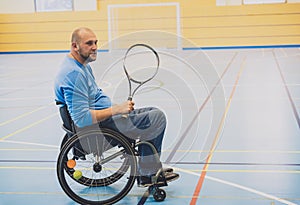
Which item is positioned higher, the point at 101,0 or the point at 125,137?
the point at 101,0

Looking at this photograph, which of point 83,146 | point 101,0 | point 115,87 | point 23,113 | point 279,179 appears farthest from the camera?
point 101,0

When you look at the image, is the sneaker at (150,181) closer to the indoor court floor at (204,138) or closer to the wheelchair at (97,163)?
the wheelchair at (97,163)

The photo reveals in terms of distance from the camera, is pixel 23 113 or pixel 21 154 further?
pixel 23 113

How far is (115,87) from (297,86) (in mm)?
3584

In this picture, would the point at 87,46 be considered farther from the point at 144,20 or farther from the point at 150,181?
the point at 144,20

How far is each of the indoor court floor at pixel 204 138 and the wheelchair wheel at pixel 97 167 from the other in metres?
0.17

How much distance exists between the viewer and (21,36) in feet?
66.4

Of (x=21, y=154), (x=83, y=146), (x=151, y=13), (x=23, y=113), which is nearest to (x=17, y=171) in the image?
(x=21, y=154)

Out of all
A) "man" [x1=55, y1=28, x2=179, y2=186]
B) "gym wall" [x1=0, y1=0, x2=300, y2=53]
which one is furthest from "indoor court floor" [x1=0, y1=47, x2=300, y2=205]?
"gym wall" [x1=0, y1=0, x2=300, y2=53]

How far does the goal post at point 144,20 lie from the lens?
1909cm

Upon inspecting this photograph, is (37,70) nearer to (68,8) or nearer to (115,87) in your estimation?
(115,87)

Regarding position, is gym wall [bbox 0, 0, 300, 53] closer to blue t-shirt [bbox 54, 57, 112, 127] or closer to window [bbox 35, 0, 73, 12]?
window [bbox 35, 0, 73, 12]

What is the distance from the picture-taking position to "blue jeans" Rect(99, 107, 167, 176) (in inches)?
142

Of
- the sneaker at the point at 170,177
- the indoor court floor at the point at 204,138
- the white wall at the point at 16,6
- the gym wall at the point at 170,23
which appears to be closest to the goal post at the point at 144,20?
the gym wall at the point at 170,23
